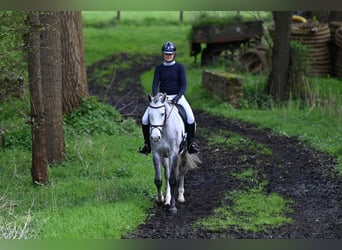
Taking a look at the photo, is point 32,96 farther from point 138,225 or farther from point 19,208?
point 138,225

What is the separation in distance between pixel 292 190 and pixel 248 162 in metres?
1.74

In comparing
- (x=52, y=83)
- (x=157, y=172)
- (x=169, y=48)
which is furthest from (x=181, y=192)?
(x=52, y=83)

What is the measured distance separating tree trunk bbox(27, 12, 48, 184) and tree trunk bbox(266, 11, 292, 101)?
8.94 m

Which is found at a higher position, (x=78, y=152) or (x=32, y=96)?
(x=32, y=96)

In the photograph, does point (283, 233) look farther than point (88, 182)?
No

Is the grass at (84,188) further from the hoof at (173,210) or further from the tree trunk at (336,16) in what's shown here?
the tree trunk at (336,16)

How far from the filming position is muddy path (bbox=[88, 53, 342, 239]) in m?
7.95

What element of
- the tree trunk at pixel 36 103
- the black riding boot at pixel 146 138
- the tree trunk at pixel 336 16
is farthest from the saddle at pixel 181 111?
the tree trunk at pixel 336 16

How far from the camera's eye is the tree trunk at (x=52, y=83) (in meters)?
10.6

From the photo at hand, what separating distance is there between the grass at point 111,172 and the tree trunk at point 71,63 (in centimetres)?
32

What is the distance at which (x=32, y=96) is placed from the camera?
31.2 ft

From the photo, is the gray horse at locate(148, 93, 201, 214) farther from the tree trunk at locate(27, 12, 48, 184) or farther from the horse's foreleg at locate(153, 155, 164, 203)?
the tree trunk at locate(27, 12, 48, 184)

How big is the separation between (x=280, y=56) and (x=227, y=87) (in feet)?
5.33

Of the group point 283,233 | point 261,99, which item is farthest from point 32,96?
point 261,99
